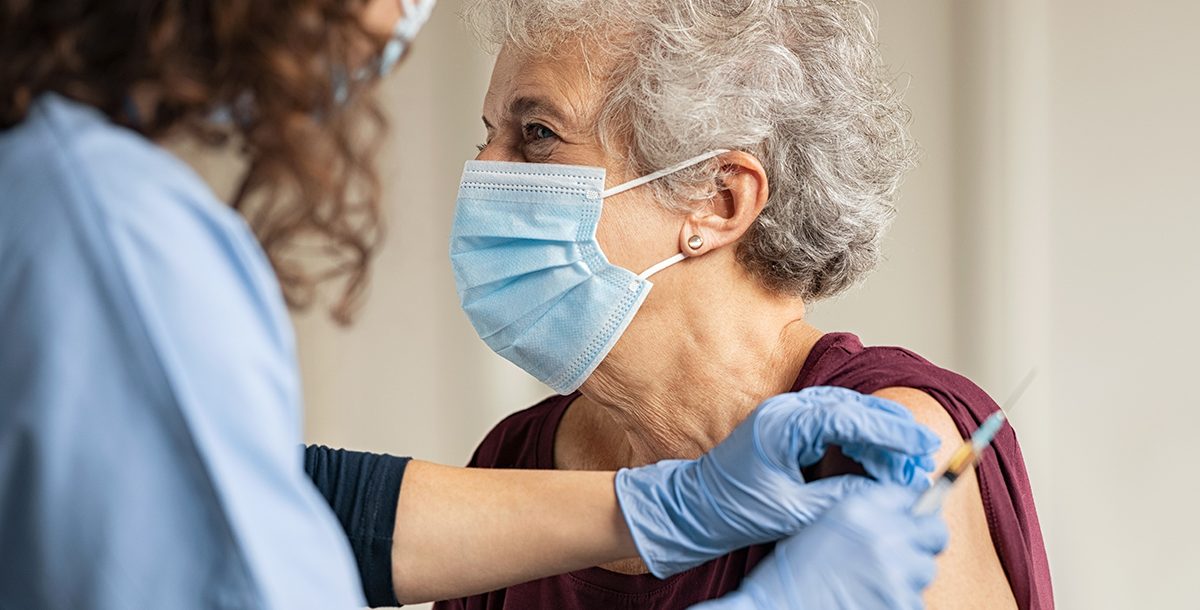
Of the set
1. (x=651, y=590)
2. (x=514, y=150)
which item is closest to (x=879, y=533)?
(x=651, y=590)

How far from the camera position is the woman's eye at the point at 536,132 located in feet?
4.91

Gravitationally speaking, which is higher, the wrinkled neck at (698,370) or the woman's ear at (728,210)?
the woman's ear at (728,210)

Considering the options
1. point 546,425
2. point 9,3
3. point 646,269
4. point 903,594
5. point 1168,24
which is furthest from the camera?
point 1168,24

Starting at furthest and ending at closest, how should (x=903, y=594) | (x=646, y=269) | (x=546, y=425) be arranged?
(x=546, y=425)
(x=646, y=269)
(x=903, y=594)

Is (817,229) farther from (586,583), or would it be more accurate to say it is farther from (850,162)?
(586,583)

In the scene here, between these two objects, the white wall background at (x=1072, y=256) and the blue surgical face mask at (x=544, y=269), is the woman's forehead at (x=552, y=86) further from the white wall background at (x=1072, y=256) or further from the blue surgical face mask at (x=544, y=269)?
the white wall background at (x=1072, y=256)

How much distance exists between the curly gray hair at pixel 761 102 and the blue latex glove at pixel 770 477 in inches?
13.9

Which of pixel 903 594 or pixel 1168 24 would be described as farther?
pixel 1168 24

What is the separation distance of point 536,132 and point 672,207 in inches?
7.8

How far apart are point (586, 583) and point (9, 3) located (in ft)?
3.33

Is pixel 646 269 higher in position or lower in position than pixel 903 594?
higher

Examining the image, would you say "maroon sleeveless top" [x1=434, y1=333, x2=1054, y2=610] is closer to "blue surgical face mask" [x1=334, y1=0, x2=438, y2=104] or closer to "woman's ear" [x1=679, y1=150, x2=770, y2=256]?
"woman's ear" [x1=679, y1=150, x2=770, y2=256]

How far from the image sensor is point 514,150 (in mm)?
1523

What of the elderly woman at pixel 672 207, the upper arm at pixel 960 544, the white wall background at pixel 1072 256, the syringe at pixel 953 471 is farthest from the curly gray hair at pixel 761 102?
the white wall background at pixel 1072 256
